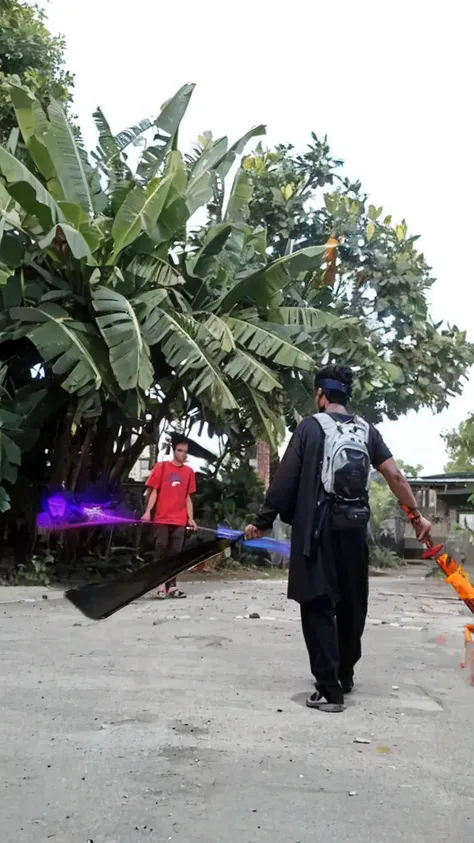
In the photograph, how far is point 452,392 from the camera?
67.9 feet

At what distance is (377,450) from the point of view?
532cm

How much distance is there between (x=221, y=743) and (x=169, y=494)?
573 cm

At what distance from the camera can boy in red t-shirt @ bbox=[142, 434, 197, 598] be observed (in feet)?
31.9

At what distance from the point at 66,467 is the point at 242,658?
6918 mm

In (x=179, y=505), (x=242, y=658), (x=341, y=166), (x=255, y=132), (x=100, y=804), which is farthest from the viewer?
(x=341, y=166)

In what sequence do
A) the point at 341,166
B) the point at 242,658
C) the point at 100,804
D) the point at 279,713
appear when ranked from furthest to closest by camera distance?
1. the point at 341,166
2. the point at 242,658
3. the point at 279,713
4. the point at 100,804

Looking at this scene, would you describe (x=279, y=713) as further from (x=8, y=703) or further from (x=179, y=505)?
(x=179, y=505)

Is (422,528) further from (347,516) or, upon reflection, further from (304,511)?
(304,511)

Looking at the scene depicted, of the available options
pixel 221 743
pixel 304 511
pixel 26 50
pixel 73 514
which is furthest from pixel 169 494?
pixel 26 50

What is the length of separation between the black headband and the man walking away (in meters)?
0.03

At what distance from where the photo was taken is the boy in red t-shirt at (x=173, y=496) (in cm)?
971

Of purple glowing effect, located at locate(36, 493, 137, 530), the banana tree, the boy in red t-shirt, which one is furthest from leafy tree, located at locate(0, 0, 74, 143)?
the boy in red t-shirt

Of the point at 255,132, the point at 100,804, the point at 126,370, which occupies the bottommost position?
the point at 100,804

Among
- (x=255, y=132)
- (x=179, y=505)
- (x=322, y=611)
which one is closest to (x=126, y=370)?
(x=179, y=505)
